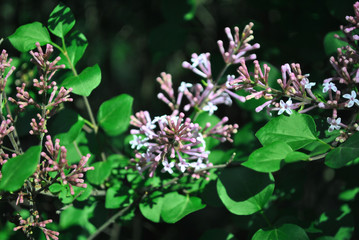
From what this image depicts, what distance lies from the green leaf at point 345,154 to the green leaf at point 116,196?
0.96m

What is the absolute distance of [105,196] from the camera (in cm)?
196

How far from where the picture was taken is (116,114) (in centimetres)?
197

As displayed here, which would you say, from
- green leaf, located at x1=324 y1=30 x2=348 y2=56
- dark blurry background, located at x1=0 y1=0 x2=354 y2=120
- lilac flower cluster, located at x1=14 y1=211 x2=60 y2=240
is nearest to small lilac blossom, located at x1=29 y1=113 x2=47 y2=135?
lilac flower cluster, located at x1=14 y1=211 x2=60 y2=240

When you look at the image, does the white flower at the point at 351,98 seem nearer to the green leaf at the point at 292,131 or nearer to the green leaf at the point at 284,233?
the green leaf at the point at 292,131

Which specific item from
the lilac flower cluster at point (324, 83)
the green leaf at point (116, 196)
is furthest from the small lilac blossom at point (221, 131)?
the green leaf at point (116, 196)

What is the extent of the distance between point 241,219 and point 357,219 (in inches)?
26.9

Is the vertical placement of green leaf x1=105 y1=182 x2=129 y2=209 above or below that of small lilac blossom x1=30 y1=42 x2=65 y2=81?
below

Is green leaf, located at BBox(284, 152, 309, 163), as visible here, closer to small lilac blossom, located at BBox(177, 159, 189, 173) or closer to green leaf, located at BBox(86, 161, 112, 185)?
small lilac blossom, located at BBox(177, 159, 189, 173)

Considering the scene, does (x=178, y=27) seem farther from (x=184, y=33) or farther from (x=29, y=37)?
(x=29, y=37)

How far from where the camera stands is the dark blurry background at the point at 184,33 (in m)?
2.41

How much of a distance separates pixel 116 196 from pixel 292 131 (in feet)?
2.89

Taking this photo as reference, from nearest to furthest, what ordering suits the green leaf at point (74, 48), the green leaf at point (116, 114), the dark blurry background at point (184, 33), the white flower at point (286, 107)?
the white flower at point (286, 107), the green leaf at point (74, 48), the green leaf at point (116, 114), the dark blurry background at point (184, 33)

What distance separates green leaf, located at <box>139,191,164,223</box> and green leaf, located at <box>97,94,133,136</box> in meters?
0.40

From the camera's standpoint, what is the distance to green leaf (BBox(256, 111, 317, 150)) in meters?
1.47
